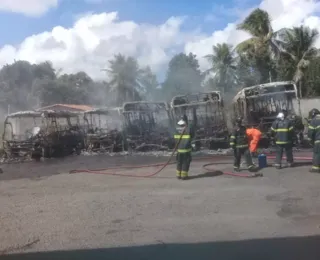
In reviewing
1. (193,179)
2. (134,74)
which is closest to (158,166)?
(193,179)

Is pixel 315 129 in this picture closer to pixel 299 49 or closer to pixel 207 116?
pixel 207 116

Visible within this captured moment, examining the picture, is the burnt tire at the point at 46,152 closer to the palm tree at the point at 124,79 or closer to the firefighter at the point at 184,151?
the firefighter at the point at 184,151

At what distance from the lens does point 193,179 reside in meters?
10.4

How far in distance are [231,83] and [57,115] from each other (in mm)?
24908

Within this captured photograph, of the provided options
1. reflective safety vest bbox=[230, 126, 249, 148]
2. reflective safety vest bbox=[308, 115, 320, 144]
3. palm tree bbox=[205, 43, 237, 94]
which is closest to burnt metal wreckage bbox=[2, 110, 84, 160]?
reflective safety vest bbox=[230, 126, 249, 148]

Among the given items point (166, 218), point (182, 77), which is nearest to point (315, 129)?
point (166, 218)

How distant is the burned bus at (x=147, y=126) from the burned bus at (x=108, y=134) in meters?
0.63

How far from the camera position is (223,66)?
42500 millimetres

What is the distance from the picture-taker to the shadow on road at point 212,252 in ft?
16.4

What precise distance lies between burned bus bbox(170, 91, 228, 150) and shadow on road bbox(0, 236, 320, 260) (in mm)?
11943

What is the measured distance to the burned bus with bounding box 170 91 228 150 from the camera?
17344mm

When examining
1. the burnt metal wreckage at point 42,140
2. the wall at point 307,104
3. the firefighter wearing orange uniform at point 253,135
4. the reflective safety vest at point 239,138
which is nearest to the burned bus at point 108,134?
the burnt metal wreckage at point 42,140

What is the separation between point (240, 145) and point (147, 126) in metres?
8.37

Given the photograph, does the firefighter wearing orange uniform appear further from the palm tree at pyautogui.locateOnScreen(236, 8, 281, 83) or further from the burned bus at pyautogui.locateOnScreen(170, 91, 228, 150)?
the palm tree at pyautogui.locateOnScreen(236, 8, 281, 83)
